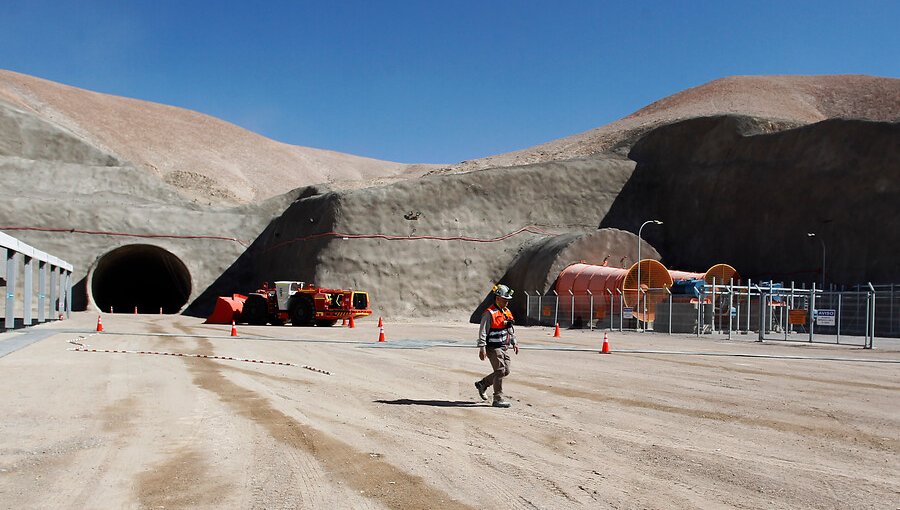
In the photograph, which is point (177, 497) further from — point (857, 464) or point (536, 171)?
point (536, 171)

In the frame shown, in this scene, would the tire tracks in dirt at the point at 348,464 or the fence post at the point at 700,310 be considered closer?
the tire tracks in dirt at the point at 348,464

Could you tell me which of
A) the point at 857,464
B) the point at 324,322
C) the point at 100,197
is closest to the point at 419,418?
the point at 857,464

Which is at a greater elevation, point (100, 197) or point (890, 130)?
point (890, 130)

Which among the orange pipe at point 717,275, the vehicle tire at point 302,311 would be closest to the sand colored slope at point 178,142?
the vehicle tire at point 302,311

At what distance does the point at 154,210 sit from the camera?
55.3m

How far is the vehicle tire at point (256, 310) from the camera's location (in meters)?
34.7

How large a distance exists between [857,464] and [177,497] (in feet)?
19.6

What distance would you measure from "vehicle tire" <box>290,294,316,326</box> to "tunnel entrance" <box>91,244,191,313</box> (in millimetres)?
22919

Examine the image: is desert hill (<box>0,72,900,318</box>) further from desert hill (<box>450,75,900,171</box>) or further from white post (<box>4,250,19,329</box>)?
desert hill (<box>450,75,900,171</box>)

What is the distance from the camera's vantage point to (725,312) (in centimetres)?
3869

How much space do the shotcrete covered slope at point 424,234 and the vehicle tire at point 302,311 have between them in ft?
37.5

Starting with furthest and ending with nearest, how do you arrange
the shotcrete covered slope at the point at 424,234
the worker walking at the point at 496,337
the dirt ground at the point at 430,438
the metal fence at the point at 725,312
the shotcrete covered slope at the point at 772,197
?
the shotcrete covered slope at the point at 424,234
the shotcrete covered slope at the point at 772,197
the metal fence at the point at 725,312
the worker walking at the point at 496,337
the dirt ground at the point at 430,438

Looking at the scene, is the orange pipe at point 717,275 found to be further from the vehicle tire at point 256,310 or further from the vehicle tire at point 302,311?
the vehicle tire at point 256,310

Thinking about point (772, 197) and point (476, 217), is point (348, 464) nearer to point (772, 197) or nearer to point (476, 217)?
point (476, 217)
